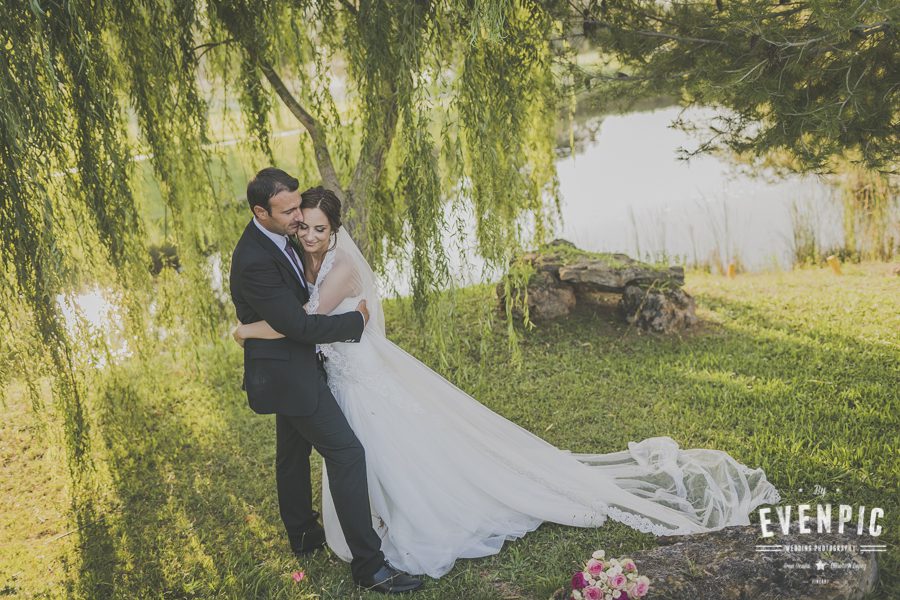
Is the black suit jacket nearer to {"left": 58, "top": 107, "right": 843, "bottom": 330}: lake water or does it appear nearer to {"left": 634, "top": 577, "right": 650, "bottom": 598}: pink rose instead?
{"left": 634, "top": 577, "right": 650, "bottom": 598}: pink rose

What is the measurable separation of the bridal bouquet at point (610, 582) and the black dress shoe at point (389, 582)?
857mm

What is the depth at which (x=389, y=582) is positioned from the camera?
Result: 329cm

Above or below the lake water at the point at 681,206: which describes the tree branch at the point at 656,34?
above

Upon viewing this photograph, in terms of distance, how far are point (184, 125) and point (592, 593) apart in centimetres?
367

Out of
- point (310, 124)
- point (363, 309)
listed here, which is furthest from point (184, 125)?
point (363, 309)

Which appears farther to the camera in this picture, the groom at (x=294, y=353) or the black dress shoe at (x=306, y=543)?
the black dress shoe at (x=306, y=543)

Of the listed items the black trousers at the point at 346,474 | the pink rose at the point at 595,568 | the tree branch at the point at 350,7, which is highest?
the tree branch at the point at 350,7

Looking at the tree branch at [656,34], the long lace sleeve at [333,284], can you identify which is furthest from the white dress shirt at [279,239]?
the tree branch at [656,34]

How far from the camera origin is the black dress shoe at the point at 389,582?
326cm

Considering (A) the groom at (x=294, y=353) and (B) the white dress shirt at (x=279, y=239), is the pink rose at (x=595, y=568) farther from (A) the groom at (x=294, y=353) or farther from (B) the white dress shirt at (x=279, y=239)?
(B) the white dress shirt at (x=279, y=239)

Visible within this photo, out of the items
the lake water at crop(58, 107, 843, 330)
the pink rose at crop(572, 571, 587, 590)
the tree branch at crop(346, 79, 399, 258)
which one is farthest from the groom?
the lake water at crop(58, 107, 843, 330)

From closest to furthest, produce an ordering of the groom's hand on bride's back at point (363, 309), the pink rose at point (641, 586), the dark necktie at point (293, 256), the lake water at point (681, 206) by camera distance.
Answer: the pink rose at point (641, 586) → the dark necktie at point (293, 256) → the groom's hand on bride's back at point (363, 309) → the lake water at point (681, 206)

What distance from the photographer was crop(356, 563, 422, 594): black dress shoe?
3.26 metres

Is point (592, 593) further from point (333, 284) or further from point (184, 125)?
point (184, 125)
